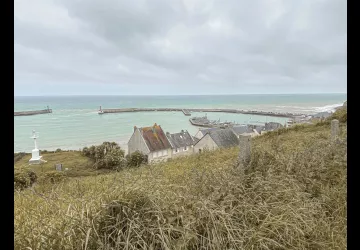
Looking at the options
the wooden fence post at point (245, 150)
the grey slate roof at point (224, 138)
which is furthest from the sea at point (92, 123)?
the grey slate roof at point (224, 138)

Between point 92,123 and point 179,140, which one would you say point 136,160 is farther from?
point 92,123

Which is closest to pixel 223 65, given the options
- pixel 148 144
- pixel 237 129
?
pixel 237 129

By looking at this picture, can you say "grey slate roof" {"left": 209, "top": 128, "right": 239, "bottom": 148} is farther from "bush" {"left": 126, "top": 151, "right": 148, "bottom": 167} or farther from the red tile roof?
"bush" {"left": 126, "top": 151, "right": 148, "bottom": 167}

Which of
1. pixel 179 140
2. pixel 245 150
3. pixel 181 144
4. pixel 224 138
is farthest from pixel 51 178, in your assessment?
pixel 179 140

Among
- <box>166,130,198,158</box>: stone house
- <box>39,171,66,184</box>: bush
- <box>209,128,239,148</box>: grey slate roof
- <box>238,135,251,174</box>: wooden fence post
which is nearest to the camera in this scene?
<box>238,135,251,174</box>: wooden fence post

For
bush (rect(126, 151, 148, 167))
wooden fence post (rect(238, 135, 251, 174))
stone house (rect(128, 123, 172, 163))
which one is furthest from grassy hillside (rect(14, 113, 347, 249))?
stone house (rect(128, 123, 172, 163))
